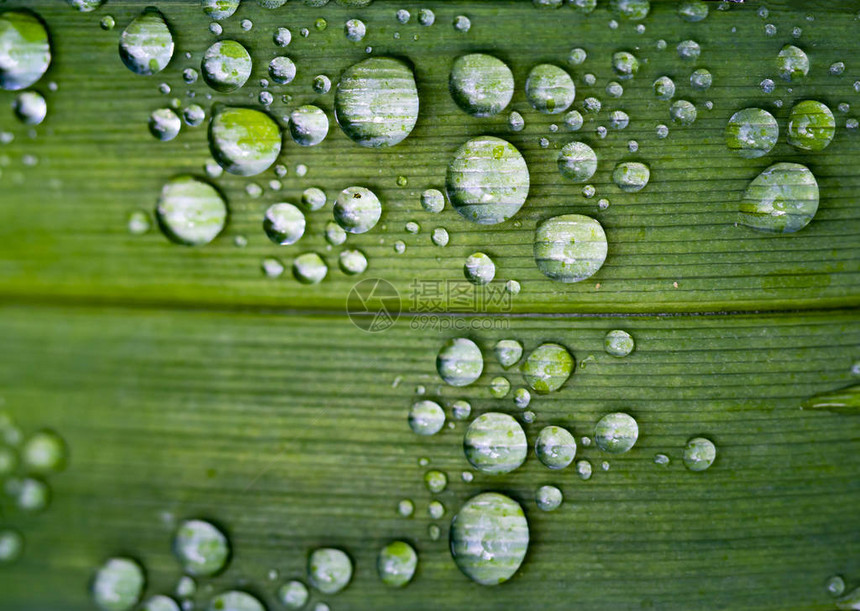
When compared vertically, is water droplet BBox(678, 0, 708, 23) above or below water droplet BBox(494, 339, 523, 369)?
above

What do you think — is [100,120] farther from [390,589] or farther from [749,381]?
[749,381]

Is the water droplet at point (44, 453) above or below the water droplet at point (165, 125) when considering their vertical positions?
below

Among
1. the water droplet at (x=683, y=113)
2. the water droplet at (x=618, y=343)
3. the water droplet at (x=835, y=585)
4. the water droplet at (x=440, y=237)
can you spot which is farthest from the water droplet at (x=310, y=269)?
the water droplet at (x=835, y=585)

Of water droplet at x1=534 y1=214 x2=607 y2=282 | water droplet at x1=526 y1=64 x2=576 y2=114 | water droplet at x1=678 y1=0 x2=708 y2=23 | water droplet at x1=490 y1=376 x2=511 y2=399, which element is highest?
water droplet at x1=678 y1=0 x2=708 y2=23

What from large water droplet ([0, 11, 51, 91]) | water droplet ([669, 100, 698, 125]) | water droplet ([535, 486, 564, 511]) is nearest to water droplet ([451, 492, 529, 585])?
water droplet ([535, 486, 564, 511])

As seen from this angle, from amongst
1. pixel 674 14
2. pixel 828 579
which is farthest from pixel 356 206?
pixel 828 579

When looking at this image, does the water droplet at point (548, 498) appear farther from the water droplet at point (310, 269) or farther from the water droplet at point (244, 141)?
the water droplet at point (244, 141)

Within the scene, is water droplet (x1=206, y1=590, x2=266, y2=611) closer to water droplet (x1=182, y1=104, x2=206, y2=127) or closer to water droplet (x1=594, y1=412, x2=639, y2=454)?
water droplet (x1=594, y1=412, x2=639, y2=454)
